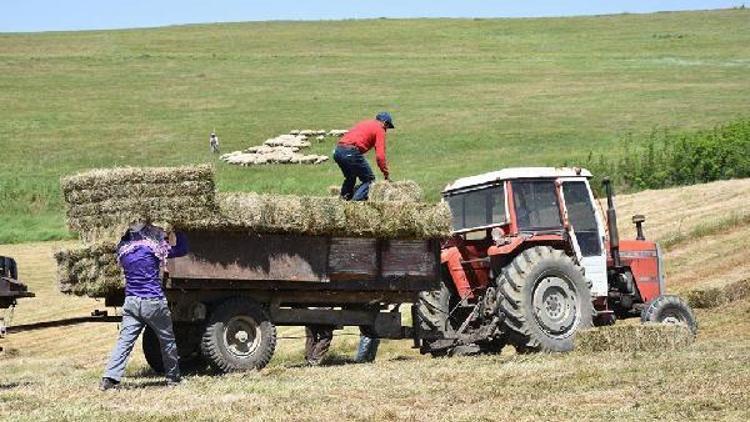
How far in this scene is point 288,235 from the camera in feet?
47.0

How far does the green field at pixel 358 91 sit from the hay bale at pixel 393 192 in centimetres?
2404

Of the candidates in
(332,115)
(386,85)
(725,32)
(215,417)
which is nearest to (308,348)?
(215,417)

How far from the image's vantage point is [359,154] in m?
15.8

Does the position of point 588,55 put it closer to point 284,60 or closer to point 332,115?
point 284,60

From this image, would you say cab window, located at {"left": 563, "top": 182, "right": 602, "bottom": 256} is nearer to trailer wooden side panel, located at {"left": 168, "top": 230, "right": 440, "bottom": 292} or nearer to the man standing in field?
trailer wooden side panel, located at {"left": 168, "top": 230, "right": 440, "bottom": 292}

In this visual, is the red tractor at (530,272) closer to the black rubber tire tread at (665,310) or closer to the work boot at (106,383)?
the black rubber tire tread at (665,310)

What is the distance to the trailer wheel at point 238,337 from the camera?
46.0 ft

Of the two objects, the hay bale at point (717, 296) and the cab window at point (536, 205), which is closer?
the cab window at point (536, 205)

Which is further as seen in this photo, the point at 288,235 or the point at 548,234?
the point at 548,234

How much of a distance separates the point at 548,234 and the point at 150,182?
16.8 ft

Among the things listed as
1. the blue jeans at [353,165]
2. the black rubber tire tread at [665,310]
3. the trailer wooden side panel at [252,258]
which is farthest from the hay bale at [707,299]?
the trailer wooden side panel at [252,258]

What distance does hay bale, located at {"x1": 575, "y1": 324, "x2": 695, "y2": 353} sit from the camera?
47.3 ft

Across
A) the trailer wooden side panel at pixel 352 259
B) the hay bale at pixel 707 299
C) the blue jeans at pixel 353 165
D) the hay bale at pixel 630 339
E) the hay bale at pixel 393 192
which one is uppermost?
the blue jeans at pixel 353 165

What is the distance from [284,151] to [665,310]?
3497cm
